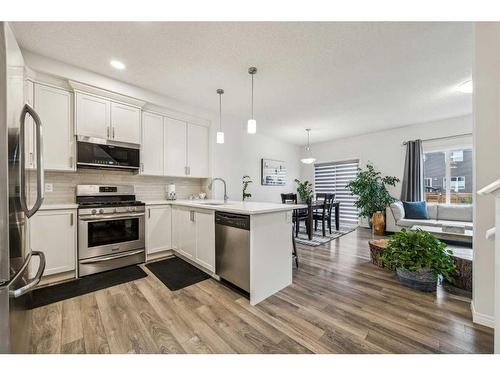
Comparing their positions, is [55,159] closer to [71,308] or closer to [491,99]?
[71,308]

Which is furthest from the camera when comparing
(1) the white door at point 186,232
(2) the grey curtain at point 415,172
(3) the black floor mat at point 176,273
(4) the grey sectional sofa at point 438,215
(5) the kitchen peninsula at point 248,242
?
(2) the grey curtain at point 415,172

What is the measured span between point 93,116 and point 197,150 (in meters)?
1.59

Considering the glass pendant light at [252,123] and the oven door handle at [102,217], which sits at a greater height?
the glass pendant light at [252,123]

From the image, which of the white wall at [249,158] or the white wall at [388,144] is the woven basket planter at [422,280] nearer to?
the white wall at [249,158]

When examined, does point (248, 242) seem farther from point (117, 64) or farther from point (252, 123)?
point (117, 64)

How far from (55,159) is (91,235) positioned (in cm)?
102

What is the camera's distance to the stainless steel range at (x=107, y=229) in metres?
2.46

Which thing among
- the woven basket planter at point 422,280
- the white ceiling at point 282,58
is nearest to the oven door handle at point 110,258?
the white ceiling at point 282,58

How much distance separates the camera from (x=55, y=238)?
231 centimetres

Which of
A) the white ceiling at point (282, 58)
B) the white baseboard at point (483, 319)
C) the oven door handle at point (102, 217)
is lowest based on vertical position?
the white baseboard at point (483, 319)

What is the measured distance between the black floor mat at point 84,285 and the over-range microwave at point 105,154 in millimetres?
1420

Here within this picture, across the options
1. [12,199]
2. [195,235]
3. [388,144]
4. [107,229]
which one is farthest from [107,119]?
[388,144]

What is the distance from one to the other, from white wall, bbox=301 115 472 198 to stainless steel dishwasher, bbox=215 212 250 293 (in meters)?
4.93
